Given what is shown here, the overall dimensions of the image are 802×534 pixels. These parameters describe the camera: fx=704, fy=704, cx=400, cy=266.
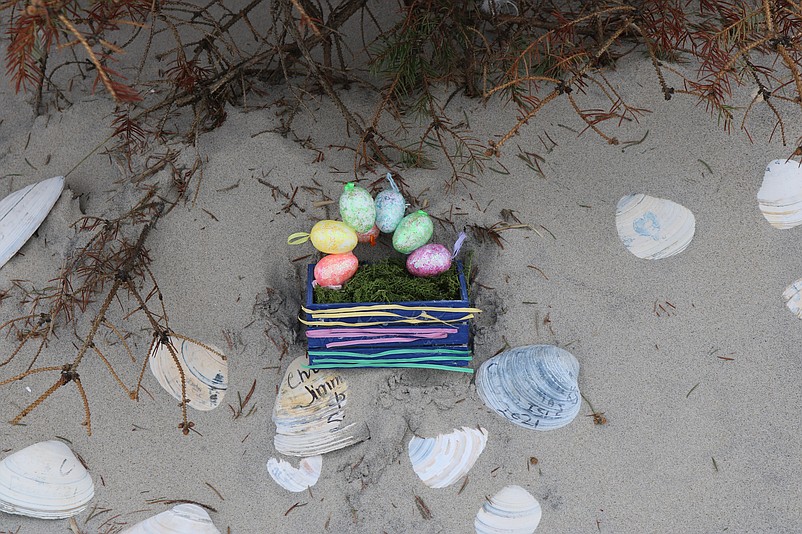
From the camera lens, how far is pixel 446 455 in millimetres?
2145

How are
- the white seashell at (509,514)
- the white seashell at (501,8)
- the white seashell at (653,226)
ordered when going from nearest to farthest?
the white seashell at (509,514), the white seashell at (653,226), the white seashell at (501,8)

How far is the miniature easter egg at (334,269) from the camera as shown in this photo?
84.3 inches

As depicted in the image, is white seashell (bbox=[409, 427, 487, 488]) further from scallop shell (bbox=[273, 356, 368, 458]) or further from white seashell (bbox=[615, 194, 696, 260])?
white seashell (bbox=[615, 194, 696, 260])

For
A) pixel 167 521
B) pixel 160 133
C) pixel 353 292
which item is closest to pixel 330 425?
pixel 353 292

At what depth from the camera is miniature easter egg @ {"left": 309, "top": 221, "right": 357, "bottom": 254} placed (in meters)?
2.13

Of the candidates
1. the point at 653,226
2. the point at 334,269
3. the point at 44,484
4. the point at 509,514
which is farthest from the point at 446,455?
the point at 44,484

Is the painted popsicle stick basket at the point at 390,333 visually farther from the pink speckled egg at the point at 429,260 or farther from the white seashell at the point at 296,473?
the white seashell at the point at 296,473

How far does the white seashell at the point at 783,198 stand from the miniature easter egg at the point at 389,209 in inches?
48.7

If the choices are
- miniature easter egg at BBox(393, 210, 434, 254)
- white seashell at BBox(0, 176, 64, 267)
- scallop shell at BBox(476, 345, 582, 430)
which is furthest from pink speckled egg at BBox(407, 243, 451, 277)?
white seashell at BBox(0, 176, 64, 267)

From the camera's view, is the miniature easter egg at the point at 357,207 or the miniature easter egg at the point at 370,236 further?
the miniature easter egg at the point at 370,236

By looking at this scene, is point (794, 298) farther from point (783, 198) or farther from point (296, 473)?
point (296, 473)

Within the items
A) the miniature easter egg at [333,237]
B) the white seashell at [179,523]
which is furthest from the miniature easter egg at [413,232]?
the white seashell at [179,523]

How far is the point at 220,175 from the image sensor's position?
2.44 metres

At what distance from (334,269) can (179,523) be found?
887 mm
